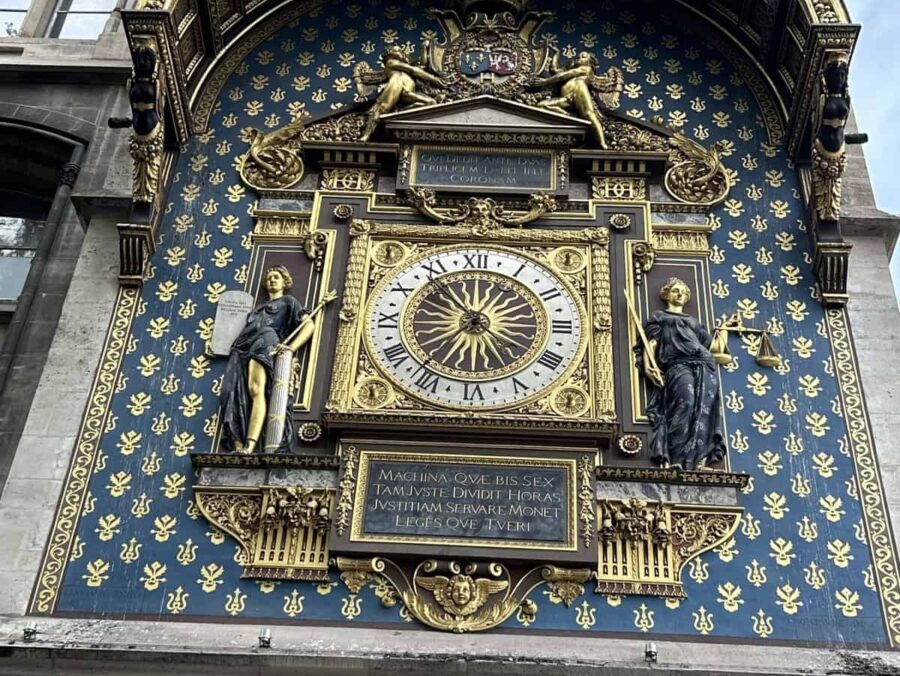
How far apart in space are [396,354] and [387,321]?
0.44 m

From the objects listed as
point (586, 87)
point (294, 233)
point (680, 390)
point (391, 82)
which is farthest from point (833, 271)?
point (294, 233)

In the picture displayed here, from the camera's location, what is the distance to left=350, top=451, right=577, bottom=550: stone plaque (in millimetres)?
12672

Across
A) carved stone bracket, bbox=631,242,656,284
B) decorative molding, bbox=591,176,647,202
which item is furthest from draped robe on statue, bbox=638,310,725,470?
decorative molding, bbox=591,176,647,202

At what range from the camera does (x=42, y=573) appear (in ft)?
Result: 41.5

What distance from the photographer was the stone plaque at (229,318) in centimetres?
1420

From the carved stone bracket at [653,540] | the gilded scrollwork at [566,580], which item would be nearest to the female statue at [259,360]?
the gilded scrollwork at [566,580]

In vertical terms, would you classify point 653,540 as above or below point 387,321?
below

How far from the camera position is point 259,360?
45.3ft

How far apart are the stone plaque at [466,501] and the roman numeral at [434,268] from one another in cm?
228

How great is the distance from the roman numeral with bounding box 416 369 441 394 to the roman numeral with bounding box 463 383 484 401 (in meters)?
0.29

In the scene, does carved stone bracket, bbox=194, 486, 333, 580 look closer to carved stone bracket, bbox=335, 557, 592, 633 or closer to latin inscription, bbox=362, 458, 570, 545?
carved stone bracket, bbox=335, 557, 592, 633

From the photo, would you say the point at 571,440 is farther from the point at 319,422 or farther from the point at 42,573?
the point at 42,573

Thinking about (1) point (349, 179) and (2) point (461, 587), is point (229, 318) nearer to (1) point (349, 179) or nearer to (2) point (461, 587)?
(1) point (349, 179)

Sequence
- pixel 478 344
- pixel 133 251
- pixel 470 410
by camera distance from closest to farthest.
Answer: pixel 470 410, pixel 478 344, pixel 133 251
